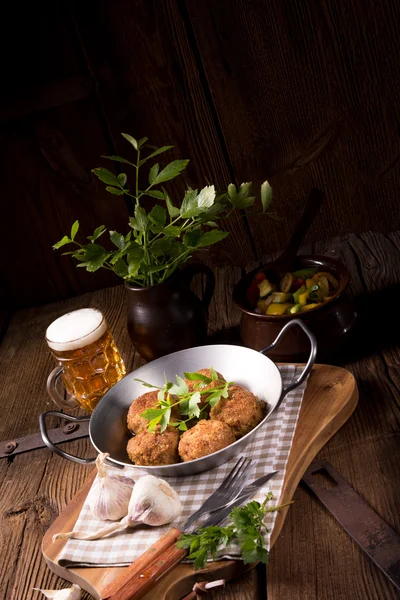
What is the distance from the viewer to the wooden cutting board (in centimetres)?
116

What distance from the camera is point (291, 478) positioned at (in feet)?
4.28

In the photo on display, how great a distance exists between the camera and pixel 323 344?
1.67 m

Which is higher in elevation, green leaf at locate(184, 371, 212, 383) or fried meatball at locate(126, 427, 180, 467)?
green leaf at locate(184, 371, 212, 383)

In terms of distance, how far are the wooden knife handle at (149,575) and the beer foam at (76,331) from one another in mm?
652

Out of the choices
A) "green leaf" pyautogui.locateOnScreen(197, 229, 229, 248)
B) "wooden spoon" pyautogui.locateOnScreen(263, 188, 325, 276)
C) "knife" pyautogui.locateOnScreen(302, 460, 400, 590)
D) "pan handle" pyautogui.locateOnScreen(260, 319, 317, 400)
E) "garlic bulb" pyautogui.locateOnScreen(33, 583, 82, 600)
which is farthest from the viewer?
"wooden spoon" pyautogui.locateOnScreen(263, 188, 325, 276)

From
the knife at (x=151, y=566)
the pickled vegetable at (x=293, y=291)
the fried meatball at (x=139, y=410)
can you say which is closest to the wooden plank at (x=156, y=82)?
the pickled vegetable at (x=293, y=291)

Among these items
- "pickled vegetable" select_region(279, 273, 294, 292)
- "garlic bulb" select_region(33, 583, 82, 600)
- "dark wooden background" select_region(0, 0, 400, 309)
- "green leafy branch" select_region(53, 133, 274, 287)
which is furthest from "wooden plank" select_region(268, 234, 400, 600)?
"dark wooden background" select_region(0, 0, 400, 309)

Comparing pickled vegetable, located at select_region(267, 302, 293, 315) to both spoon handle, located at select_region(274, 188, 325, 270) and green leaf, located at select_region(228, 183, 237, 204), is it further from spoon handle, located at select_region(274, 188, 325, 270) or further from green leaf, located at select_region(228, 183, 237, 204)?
green leaf, located at select_region(228, 183, 237, 204)

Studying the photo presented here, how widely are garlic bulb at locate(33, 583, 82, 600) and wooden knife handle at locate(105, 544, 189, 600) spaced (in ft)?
0.44

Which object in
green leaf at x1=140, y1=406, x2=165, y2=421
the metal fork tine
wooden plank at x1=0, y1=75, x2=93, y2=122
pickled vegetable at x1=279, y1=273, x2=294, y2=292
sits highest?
wooden plank at x1=0, y1=75, x2=93, y2=122

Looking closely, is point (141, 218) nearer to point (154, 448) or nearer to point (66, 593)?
point (154, 448)

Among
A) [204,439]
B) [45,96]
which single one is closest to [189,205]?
[204,439]

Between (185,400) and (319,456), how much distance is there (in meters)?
0.30

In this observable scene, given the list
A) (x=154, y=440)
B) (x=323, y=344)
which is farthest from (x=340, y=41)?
(x=154, y=440)
